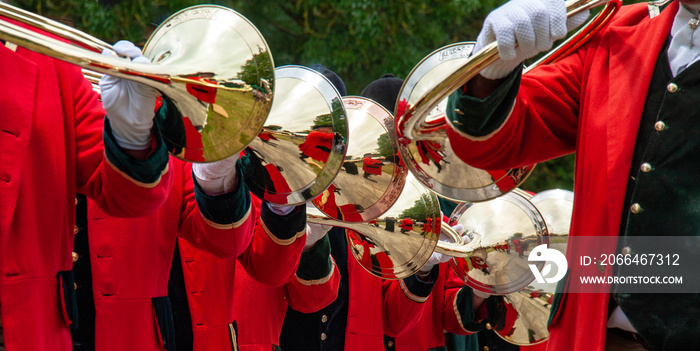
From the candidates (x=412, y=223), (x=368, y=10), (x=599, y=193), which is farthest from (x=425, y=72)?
(x=368, y=10)

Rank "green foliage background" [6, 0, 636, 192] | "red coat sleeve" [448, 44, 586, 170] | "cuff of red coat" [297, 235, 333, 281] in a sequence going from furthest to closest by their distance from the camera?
1. "green foliage background" [6, 0, 636, 192]
2. "cuff of red coat" [297, 235, 333, 281]
3. "red coat sleeve" [448, 44, 586, 170]

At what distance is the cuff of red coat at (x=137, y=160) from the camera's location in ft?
7.51

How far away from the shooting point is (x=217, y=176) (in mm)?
2637

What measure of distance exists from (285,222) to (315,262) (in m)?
0.64

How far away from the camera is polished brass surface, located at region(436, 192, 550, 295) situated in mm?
3865

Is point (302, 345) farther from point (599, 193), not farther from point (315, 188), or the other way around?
point (599, 193)

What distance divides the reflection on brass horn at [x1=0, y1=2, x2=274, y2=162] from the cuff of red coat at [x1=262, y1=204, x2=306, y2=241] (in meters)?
0.73

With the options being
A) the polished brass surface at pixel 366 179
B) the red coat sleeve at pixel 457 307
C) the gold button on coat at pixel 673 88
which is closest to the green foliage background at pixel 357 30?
the red coat sleeve at pixel 457 307

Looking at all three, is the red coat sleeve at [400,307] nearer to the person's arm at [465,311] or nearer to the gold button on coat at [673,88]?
the person's arm at [465,311]

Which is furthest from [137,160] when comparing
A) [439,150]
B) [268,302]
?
[268,302]

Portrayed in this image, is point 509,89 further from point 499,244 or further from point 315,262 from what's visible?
point 499,244

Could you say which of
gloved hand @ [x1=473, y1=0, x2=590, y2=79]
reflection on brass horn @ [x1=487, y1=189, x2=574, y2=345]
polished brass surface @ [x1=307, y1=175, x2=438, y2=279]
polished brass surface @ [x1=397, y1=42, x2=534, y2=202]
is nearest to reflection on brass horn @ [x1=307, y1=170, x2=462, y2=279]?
polished brass surface @ [x1=307, y1=175, x2=438, y2=279]

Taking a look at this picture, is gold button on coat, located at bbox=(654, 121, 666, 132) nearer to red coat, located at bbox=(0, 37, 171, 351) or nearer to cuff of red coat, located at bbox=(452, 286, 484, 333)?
red coat, located at bbox=(0, 37, 171, 351)

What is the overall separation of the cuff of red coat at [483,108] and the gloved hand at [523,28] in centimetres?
6
